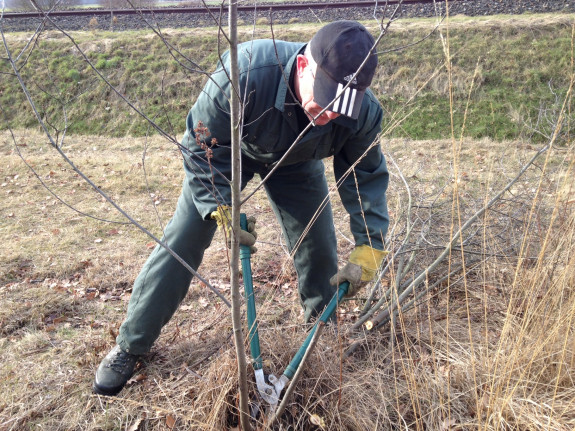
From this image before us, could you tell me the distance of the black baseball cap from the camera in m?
1.97

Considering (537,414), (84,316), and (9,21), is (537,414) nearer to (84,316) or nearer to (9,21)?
(84,316)

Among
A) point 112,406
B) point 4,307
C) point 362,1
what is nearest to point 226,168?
point 112,406

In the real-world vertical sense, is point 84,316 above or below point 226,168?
below

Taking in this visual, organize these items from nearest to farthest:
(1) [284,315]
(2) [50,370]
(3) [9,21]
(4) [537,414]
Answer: (4) [537,414] → (2) [50,370] → (1) [284,315] → (3) [9,21]

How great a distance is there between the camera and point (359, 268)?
2.39 m

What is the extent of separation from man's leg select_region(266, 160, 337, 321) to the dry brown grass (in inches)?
7.4

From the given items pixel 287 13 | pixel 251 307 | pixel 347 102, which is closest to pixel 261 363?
pixel 251 307

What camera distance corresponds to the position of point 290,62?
7.48ft

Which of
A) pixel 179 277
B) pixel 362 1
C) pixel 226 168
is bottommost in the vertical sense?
pixel 179 277

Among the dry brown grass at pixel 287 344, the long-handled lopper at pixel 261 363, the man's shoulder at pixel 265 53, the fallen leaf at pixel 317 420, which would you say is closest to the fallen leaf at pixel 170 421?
the dry brown grass at pixel 287 344

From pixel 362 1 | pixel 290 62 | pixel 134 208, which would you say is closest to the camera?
pixel 290 62

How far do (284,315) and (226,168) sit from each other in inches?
52.5

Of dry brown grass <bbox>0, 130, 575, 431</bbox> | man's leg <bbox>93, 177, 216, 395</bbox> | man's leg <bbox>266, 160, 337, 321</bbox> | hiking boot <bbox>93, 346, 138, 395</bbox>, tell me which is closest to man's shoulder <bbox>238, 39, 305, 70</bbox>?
man's leg <bbox>266, 160, 337, 321</bbox>

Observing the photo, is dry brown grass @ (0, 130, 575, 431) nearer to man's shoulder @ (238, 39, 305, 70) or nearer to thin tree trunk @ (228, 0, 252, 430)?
thin tree trunk @ (228, 0, 252, 430)
